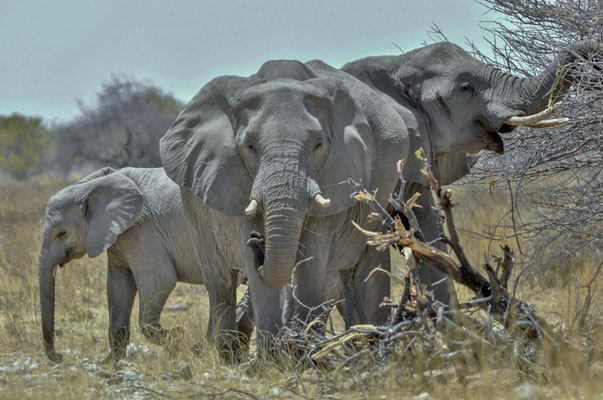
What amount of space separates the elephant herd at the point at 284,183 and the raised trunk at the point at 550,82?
14mm

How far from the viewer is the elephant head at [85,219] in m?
8.08

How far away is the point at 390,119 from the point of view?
22.1 feet

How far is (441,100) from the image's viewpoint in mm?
7461

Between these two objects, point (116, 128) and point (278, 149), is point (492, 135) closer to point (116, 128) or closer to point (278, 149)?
point (278, 149)

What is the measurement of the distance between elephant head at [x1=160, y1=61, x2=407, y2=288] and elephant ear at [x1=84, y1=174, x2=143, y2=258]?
5.86ft

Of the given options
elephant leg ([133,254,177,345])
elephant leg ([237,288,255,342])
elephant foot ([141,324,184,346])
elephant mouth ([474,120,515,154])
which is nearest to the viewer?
elephant foot ([141,324,184,346])

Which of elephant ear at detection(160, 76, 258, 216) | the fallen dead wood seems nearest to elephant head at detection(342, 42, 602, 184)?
elephant ear at detection(160, 76, 258, 216)

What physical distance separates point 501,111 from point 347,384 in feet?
9.12

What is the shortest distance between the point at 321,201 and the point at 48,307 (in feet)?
9.62

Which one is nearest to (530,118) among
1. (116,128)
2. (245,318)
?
(245,318)

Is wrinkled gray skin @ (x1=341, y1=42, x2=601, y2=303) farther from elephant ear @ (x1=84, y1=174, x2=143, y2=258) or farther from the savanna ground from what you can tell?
elephant ear @ (x1=84, y1=174, x2=143, y2=258)

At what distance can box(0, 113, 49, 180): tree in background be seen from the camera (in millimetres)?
54031

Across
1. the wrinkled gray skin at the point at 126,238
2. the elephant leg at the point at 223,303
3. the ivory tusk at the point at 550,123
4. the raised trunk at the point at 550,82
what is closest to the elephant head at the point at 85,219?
the wrinkled gray skin at the point at 126,238

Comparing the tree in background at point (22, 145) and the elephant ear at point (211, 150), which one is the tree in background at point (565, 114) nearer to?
the elephant ear at point (211, 150)
